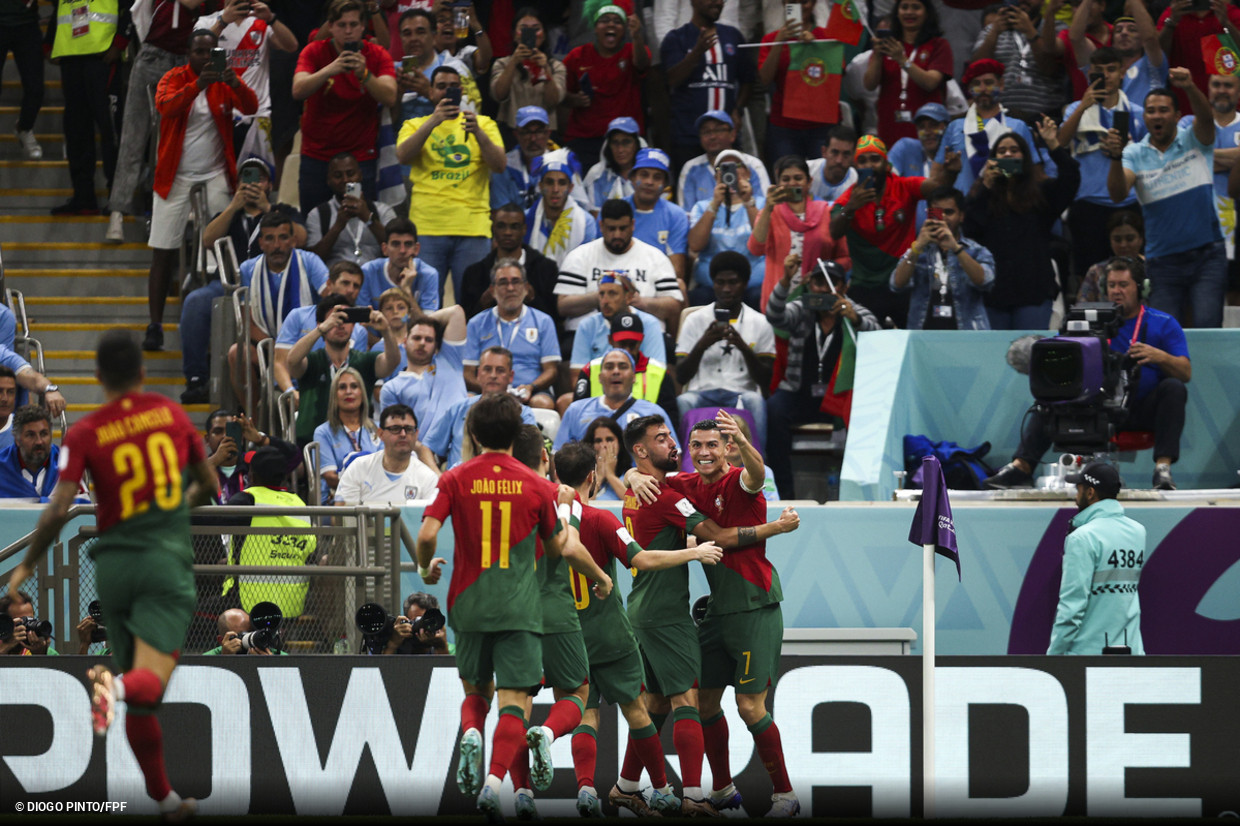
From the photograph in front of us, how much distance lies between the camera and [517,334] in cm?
1280

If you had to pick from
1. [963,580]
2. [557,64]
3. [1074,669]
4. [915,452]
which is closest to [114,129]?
[557,64]

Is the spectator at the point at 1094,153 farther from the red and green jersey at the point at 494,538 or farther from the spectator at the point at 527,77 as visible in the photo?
the red and green jersey at the point at 494,538

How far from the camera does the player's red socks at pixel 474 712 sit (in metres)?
7.23

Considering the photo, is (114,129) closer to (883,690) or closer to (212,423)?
(212,423)

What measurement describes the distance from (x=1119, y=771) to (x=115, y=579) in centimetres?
506

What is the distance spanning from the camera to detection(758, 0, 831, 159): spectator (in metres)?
14.9

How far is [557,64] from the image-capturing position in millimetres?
15227

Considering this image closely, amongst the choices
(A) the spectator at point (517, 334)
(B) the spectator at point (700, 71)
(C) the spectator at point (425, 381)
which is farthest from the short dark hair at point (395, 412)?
(B) the spectator at point (700, 71)

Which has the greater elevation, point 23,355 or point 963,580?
point 23,355

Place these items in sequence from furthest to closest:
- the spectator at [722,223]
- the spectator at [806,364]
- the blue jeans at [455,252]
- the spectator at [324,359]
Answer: the blue jeans at [455,252] → the spectator at [722,223] → the spectator at [806,364] → the spectator at [324,359]

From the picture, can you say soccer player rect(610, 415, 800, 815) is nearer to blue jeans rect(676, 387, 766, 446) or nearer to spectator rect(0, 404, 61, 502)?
blue jeans rect(676, 387, 766, 446)

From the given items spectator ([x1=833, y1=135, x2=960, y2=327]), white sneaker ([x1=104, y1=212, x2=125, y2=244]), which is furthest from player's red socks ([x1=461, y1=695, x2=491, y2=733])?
white sneaker ([x1=104, y1=212, x2=125, y2=244])

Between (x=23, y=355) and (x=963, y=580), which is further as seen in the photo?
(x=23, y=355)

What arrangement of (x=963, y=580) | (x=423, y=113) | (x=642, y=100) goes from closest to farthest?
(x=963, y=580), (x=423, y=113), (x=642, y=100)
